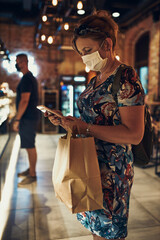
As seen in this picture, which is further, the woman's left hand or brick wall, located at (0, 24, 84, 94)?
brick wall, located at (0, 24, 84, 94)

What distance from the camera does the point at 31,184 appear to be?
380 centimetres

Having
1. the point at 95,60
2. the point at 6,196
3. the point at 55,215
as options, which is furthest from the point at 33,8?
the point at 95,60

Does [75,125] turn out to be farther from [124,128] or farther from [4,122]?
[4,122]

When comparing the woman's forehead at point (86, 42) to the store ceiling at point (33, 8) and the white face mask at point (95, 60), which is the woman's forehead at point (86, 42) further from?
the store ceiling at point (33, 8)

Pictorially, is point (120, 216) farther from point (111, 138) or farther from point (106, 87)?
point (106, 87)

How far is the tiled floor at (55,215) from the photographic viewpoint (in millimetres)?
2443

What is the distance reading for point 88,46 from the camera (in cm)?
119

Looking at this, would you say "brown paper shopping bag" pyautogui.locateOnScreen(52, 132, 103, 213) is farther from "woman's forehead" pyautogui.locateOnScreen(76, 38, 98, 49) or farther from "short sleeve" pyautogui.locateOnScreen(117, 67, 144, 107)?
"woman's forehead" pyautogui.locateOnScreen(76, 38, 98, 49)

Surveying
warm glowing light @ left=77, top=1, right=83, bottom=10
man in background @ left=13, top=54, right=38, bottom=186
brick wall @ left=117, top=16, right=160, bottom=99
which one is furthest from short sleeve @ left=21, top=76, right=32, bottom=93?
brick wall @ left=117, top=16, right=160, bottom=99

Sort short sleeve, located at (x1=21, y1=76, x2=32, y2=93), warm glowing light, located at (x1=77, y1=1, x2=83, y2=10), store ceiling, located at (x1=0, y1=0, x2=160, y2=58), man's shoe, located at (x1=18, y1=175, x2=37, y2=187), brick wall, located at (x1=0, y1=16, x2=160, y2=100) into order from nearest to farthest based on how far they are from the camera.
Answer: short sleeve, located at (x1=21, y1=76, x2=32, y2=93) < man's shoe, located at (x1=18, y1=175, x2=37, y2=187) < warm glowing light, located at (x1=77, y1=1, x2=83, y2=10) < store ceiling, located at (x1=0, y1=0, x2=160, y2=58) < brick wall, located at (x1=0, y1=16, x2=160, y2=100)

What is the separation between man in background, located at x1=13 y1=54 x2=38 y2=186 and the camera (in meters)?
3.57

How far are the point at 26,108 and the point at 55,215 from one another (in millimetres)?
1562

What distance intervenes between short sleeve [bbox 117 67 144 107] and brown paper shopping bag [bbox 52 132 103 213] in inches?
8.7

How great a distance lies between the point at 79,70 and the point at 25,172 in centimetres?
653
